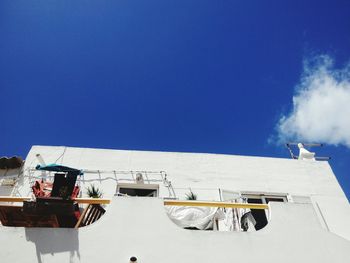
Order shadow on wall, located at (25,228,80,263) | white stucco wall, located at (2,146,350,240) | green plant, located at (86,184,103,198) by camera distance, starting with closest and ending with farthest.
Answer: shadow on wall, located at (25,228,80,263)
green plant, located at (86,184,103,198)
white stucco wall, located at (2,146,350,240)

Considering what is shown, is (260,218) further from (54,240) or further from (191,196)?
(54,240)

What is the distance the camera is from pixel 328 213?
10.6 m

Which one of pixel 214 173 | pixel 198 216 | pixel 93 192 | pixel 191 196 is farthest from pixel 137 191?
pixel 198 216

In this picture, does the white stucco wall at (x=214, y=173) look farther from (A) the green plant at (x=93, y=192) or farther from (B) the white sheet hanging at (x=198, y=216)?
(B) the white sheet hanging at (x=198, y=216)

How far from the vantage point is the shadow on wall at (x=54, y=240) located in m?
5.34

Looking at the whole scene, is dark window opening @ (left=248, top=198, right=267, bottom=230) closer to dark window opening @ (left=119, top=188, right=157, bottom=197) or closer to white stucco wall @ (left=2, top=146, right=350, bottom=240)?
white stucco wall @ (left=2, top=146, right=350, bottom=240)

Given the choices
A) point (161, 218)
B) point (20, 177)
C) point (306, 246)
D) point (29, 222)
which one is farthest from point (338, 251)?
point (20, 177)

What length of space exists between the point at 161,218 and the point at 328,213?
25.0 ft

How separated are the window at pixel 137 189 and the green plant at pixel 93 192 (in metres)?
0.75

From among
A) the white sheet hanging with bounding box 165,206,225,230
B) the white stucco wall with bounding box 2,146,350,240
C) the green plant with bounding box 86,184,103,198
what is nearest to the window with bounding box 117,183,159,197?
the white stucco wall with bounding box 2,146,350,240

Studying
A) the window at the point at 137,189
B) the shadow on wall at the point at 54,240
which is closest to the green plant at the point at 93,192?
the window at the point at 137,189

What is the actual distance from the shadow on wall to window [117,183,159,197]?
516 centimetres

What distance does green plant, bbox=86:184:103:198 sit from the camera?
10039 millimetres

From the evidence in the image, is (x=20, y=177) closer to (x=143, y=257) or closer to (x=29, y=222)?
(x=29, y=222)
